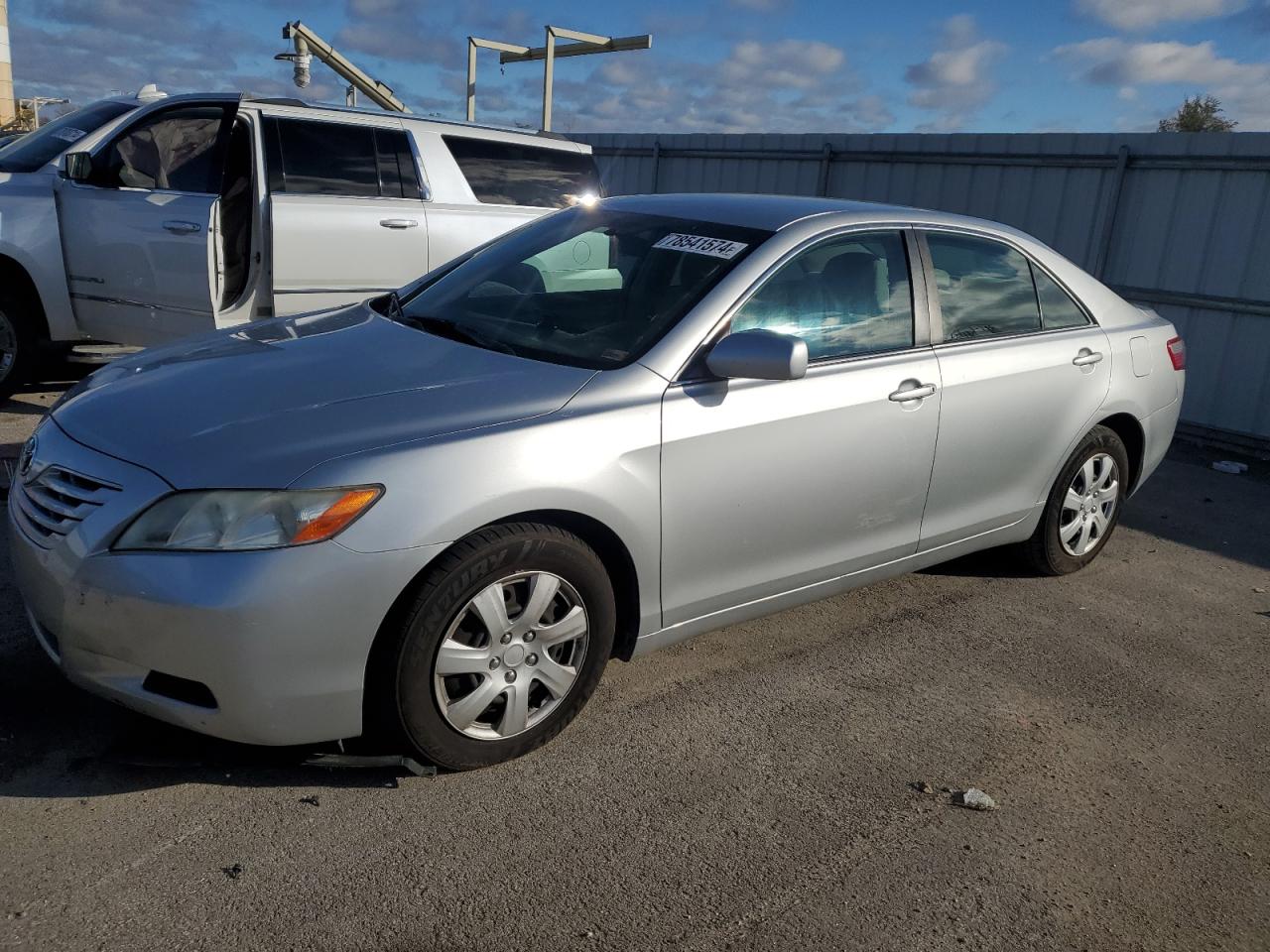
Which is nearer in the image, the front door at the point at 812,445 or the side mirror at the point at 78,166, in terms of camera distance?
the front door at the point at 812,445

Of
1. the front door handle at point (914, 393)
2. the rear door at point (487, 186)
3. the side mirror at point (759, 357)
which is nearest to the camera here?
the side mirror at point (759, 357)

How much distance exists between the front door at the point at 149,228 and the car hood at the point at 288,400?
113 inches

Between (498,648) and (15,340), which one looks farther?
(15,340)

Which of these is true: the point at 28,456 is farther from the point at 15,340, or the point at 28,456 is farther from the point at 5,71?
the point at 5,71

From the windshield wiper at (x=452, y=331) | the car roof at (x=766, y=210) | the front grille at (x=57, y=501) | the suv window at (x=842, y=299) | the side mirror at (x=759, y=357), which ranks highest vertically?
the car roof at (x=766, y=210)

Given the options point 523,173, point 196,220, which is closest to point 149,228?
point 196,220

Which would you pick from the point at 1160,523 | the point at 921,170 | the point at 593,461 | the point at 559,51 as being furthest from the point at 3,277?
the point at 559,51

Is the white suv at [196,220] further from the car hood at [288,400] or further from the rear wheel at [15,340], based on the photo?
the car hood at [288,400]

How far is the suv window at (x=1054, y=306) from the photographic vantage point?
15.7 ft

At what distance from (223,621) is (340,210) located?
14.9 feet

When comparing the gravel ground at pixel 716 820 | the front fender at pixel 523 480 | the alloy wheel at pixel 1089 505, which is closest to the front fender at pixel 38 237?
the gravel ground at pixel 716 820

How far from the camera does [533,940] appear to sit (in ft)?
8.18

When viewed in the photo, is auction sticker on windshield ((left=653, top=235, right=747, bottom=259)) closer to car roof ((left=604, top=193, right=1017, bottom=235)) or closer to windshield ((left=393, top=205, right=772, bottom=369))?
windshield ((left=393, top=205, right=772, bottom=369))

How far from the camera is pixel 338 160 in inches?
267
